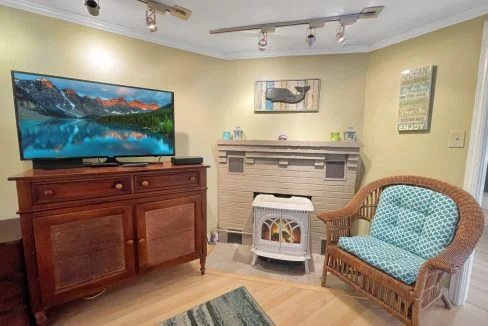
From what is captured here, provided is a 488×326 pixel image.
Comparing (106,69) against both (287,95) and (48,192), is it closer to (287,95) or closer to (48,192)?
(48,192)

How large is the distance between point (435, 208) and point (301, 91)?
1596 mm

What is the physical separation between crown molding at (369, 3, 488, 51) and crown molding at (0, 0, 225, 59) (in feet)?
5.83

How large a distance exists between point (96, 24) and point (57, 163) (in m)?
1.23

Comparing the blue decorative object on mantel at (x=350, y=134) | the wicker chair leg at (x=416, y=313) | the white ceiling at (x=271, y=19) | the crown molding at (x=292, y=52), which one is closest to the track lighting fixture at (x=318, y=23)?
the white ceiling at (x=271, y=19)

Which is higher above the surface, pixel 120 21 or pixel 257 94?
pixel 120 21


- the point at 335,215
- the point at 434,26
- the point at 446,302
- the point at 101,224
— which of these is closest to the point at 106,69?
the point at 101,224

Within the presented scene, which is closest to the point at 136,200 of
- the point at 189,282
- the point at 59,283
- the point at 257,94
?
the point at 59,283

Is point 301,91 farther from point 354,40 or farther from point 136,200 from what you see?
point 136,200

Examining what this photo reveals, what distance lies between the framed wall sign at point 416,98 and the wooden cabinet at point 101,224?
1890 mm

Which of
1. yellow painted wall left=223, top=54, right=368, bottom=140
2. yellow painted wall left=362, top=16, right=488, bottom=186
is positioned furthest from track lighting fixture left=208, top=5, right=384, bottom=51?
yellow painted wall left=362, top=16, right=488, bottom=186

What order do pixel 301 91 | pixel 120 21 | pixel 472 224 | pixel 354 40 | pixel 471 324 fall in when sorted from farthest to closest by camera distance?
1. pixel 301 91
2. pixel 354 40
3. pixel 120 21
4. pixel 471 324
5. pixel 472 224

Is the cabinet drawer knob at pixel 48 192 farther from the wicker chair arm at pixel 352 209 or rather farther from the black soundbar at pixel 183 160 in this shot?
the wicker chair arm at pixel 352 209

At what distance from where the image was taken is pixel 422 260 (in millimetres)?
1430

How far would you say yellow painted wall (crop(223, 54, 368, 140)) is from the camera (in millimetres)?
2299
